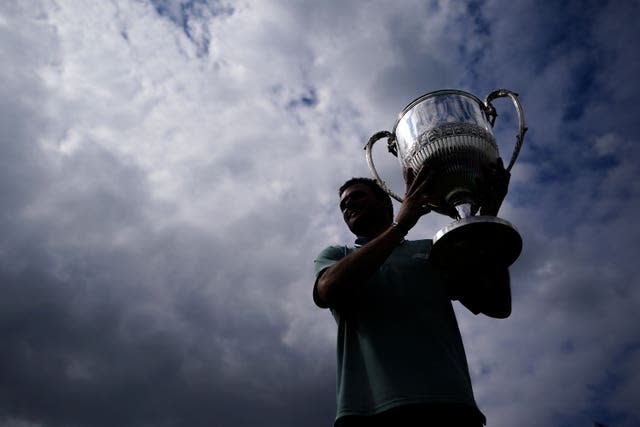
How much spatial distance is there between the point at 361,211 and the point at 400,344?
41.1 inches

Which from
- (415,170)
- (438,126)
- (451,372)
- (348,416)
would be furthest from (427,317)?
(438,126)

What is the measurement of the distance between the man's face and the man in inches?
8.0

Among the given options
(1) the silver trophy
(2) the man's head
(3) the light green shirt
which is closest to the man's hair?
(2) the man's head

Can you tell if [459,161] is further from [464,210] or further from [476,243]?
[476,243]

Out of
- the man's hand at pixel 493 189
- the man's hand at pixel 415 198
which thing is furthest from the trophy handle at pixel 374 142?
the man's hand at pixel 493 189

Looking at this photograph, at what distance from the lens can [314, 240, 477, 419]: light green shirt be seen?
2082 millimetres

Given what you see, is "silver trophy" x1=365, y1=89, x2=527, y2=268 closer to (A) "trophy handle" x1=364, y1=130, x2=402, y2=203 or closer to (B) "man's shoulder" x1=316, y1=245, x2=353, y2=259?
(A) "trophy handle" x1=364, y1=130, x2=402, y2=203

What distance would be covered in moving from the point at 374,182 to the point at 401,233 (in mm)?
1013

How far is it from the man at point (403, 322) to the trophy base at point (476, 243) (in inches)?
4.6

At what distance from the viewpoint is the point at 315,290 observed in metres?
2.59

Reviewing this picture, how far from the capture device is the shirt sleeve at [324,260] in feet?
8.50

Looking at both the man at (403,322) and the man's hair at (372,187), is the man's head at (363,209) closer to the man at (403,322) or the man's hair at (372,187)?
the man's hair at (372,187)

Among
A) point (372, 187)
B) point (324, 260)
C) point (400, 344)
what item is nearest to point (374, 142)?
point (372, 187)

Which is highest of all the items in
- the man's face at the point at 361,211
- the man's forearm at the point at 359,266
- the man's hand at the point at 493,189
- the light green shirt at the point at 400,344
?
the man's face at the point at 361,211
